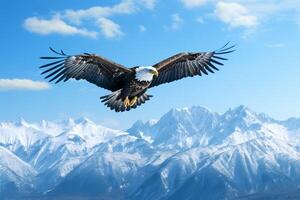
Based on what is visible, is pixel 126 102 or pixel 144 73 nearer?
pixel 144 73

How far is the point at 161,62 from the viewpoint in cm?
1739

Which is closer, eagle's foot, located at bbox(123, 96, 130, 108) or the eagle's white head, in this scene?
the eagle's white head

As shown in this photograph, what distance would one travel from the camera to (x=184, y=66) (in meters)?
18.0

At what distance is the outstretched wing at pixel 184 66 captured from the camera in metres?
16.8

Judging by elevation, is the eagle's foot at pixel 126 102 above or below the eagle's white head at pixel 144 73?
below

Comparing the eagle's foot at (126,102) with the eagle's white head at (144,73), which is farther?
the eagle's foot at (126,102)

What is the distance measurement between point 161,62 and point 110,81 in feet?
7.78

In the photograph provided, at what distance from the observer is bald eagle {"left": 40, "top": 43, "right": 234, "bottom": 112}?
1485cm

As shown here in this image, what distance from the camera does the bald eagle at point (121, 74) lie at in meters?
14.9

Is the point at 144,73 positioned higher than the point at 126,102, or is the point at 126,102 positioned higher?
the point at 144,73

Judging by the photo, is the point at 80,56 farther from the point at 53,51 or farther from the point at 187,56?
the point at 187,56

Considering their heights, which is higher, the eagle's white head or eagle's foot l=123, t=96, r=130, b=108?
the eagle's white head

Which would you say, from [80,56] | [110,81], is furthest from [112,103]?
[80,56]

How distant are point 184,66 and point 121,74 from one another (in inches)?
127
